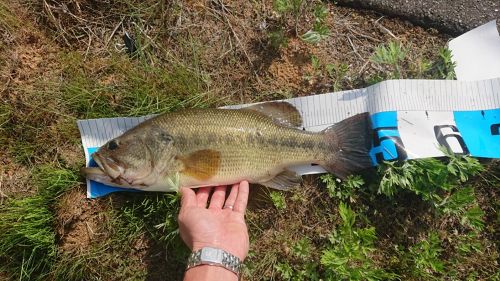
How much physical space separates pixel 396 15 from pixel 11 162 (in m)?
4.00

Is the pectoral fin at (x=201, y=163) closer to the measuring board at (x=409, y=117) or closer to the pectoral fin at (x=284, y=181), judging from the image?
the pectoral fin at (x=284, y=181)

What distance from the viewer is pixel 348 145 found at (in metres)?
3.66

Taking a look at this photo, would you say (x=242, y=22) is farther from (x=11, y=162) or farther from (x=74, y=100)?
(x=11, y=162)

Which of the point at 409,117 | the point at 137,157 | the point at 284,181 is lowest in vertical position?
the point at 284,181

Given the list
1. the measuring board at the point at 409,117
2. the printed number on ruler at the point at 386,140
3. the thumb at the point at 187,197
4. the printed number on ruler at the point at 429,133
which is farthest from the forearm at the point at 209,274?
the printed number on ruler at the point at 429,133

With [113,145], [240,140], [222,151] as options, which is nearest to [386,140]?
[240,140]

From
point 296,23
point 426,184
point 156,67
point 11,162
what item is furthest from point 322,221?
point 11,162

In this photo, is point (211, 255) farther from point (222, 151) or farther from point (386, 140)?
point (386, 140)

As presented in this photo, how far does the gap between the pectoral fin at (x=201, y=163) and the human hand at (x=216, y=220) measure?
17 cm

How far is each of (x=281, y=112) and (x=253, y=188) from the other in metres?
0.76

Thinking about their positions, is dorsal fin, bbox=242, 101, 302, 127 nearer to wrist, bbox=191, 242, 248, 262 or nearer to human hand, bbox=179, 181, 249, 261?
human hand, bbox=179, 181, 249, 261

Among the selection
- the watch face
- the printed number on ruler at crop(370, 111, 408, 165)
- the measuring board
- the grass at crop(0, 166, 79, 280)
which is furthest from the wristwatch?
the printed number on ruler at crop(370, 111, 408, 165)

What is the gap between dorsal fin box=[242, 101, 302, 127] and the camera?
12.4 feet

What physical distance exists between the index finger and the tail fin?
0.75 m
